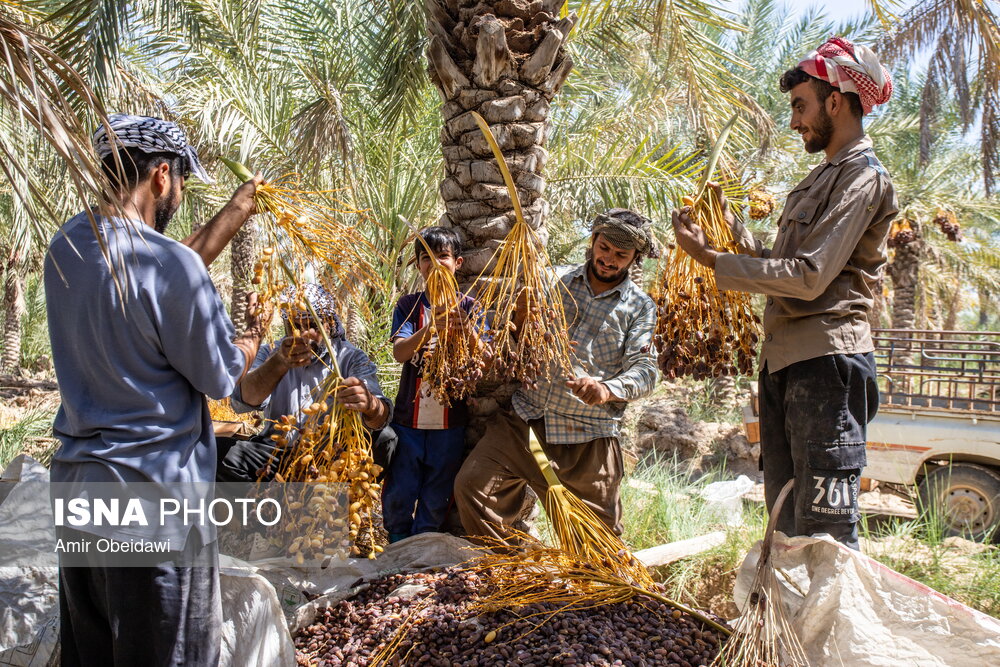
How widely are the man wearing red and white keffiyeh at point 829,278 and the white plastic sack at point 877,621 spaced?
239mm

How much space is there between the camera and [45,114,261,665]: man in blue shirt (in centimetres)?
206

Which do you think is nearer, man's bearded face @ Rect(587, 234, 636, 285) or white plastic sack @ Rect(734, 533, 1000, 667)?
white plastic sack @ Rect(734, 533, 1000, 667)

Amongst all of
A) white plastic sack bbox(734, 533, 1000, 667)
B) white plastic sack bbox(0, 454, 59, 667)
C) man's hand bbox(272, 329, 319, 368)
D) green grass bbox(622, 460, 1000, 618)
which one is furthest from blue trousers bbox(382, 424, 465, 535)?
white plastic sack bbox(734, 533, 1000, 667)

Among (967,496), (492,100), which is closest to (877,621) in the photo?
(492,100)

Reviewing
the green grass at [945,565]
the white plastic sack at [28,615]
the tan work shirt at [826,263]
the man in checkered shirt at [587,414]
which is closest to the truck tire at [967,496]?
the green grass at [945,565]

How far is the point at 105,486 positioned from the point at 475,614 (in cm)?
141

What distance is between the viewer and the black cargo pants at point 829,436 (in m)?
2.69

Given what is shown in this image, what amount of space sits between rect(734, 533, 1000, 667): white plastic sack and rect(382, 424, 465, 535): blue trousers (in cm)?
167

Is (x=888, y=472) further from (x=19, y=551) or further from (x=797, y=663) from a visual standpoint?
(x=19, y=551)

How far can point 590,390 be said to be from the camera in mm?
3145

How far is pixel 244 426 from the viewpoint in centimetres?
549

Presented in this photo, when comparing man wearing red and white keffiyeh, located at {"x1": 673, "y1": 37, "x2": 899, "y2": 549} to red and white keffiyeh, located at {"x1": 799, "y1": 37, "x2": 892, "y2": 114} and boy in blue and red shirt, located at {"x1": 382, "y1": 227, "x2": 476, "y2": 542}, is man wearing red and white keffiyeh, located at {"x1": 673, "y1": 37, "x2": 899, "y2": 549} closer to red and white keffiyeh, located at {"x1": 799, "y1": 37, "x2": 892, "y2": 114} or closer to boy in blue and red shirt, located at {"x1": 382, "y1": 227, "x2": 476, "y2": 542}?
red and white keffiyeh, located at {"x1": 799, "y1": 37, "x2": 892, "y2": 114}

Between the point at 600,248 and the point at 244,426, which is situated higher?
the point at 600,248

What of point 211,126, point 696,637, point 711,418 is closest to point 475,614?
point 696,637
